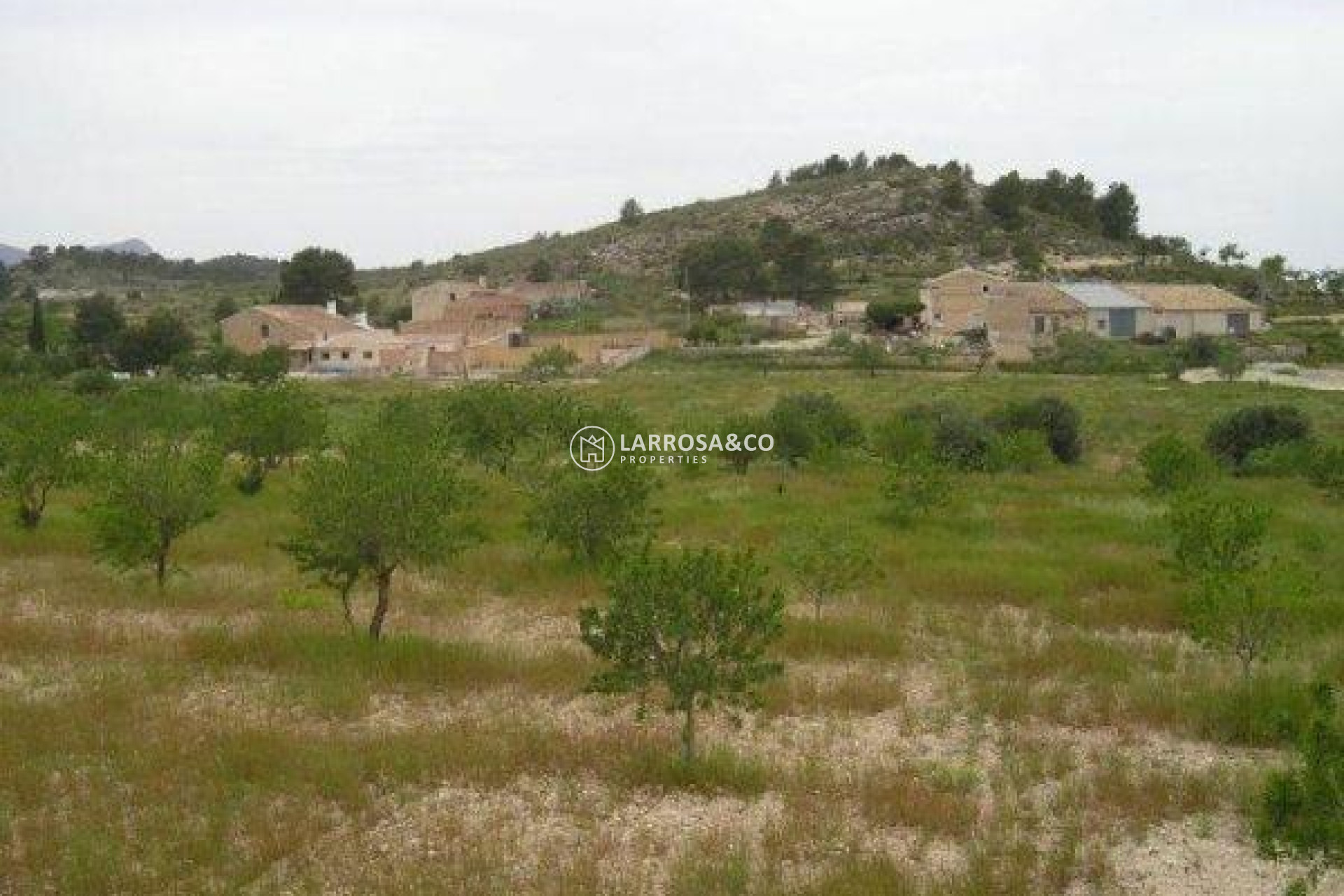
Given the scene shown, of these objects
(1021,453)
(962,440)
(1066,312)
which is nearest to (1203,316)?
(1066,312)

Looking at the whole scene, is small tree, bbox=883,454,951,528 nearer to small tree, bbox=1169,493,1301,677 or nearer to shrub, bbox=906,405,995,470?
shrub, bbox=906,405,995,470

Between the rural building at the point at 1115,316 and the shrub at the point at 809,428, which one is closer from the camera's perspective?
the shrub at the point at 809,428

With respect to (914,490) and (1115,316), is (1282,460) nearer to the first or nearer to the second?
(914,490)

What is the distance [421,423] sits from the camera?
1164 inches

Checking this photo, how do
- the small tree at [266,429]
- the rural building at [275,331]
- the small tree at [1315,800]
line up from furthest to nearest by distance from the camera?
the rural building at [275,331] < the small tree at [266,429] < the small tree at [1315,800]

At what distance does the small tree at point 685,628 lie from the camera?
1180cm

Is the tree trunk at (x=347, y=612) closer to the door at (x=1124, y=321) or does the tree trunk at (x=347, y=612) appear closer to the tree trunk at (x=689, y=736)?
the tree trunk at (x=689, y=736)

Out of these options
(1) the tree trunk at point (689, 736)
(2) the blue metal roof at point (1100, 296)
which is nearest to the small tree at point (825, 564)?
(1) the tree trunk at point (689, 736)

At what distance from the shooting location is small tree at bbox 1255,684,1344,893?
7.69 meters

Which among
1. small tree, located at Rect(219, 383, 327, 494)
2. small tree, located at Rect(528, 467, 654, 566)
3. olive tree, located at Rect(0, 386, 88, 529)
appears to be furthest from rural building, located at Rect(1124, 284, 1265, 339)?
olive tree, located at Rect(0, 386, 88, 529)

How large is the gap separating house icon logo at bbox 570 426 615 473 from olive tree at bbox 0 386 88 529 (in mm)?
9825

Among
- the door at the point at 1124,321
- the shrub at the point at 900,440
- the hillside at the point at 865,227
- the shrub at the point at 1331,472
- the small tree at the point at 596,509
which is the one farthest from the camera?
the hillside at the point at 865,227

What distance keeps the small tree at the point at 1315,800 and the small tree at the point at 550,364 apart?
56.6 m

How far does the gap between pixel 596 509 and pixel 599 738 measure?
27.0ft
